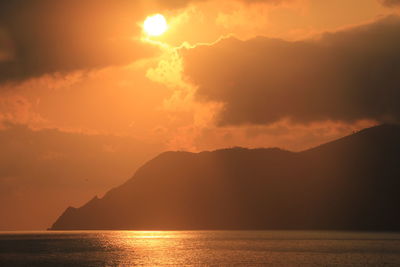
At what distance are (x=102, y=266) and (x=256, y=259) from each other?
47969 mm

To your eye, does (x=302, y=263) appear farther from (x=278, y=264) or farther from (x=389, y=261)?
(x=389, y=261)

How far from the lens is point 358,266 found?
506ft

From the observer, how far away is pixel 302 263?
527 feet

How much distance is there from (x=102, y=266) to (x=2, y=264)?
28.0m

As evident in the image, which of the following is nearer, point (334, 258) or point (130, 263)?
point (130, 263)

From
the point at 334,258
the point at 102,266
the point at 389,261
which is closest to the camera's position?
the point at 102,266

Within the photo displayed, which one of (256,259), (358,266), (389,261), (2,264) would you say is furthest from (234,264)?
(2,264)

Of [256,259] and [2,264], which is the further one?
[256,259]

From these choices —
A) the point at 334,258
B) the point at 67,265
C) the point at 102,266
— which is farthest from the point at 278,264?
the point at 67,265

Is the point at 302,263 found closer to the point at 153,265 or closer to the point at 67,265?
the point at 153,265

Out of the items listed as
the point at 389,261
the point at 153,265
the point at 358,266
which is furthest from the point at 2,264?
the point at 389,261

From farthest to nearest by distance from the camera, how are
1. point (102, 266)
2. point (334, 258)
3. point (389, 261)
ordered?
point (334, 258) < point (389, 261) < point (102, 266)

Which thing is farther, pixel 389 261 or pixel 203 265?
pixel 389 261

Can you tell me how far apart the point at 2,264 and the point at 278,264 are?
242ft
